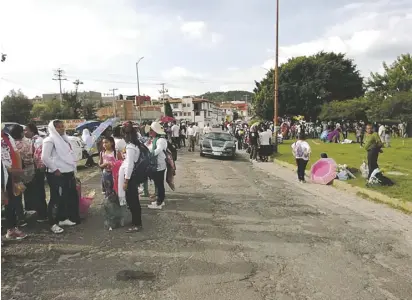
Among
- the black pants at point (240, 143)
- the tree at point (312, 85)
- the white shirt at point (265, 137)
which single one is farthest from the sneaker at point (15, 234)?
the tree at point (312, 85)

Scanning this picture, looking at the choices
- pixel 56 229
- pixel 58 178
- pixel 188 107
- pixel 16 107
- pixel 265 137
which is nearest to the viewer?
pixel 56 229

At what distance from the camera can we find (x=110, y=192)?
22.0 ft

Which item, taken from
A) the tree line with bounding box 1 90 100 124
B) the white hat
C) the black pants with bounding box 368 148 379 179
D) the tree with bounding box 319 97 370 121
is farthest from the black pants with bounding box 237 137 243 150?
Answer: the tree line with bounding box 1 90 100 124

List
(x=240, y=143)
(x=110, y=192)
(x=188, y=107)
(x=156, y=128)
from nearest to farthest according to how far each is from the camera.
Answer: (x=110, y=192) < (x=156, y=128) < (x=240, y=143) < (x=188, y=107)

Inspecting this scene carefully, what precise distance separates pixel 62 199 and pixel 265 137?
13232mm

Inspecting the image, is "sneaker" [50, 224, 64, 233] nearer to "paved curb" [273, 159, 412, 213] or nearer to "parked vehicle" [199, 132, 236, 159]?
"paved curb" [273, 159, 412, 213]

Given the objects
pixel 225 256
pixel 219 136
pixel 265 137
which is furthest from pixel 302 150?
pixel 219 136

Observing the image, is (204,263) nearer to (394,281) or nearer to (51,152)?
(394,281)

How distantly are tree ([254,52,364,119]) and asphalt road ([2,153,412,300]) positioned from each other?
45.1m

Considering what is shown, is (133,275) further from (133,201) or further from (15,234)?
(15,234)

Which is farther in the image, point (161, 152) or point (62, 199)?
point (161, 152)

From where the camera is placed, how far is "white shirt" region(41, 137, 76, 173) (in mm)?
6266

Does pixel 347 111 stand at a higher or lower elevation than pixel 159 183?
higher

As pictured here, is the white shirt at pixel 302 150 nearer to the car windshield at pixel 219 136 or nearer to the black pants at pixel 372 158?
the black pants at pixel 372 158
